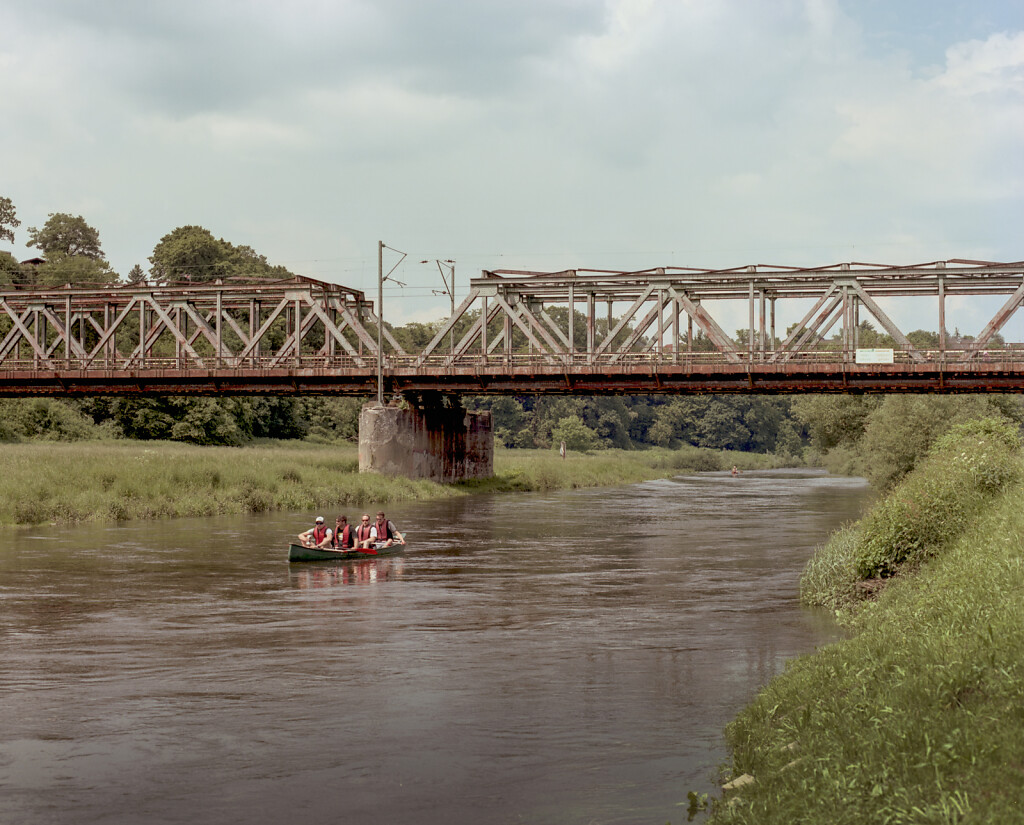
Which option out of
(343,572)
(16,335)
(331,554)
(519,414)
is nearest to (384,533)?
(331,554)

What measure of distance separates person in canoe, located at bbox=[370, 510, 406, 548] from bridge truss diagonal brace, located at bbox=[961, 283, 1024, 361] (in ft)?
110

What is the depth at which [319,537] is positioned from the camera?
3141 centimetres

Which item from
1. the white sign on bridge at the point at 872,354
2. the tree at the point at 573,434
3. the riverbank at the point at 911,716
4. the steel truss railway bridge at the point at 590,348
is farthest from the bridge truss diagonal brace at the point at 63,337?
the tree at the point at 573,434

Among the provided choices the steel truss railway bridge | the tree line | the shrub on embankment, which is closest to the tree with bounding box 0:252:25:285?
the tree line

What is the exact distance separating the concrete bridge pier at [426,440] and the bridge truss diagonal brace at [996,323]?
30.5 m

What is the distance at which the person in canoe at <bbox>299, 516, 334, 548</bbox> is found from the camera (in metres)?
30.5

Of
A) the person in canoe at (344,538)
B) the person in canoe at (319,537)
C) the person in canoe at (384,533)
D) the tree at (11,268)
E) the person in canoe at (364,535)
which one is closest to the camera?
the person in canoe at (319,537)

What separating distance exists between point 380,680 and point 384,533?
1719 cm

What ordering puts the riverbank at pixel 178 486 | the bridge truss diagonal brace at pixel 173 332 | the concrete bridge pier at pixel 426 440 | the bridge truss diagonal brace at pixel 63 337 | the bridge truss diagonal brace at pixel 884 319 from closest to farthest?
the riverbank at pixel 178 486
the bridge truss diagonal brace at pixel 884 319
the concrete bridge pier at pixel 426 440
the bridge truss diagonal brace at pixel 173 332
the bridge truss diagonal brace at pixel 63 337

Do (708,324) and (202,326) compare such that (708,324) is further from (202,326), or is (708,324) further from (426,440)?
(202,326)

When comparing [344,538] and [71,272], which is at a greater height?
[71,272]

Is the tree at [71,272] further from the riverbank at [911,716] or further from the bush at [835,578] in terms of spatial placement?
the riverbank at [911,716]

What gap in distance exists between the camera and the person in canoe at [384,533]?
31.5m

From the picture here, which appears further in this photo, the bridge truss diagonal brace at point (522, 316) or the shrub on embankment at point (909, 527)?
the bridge truss diagonal brace at point (522, 316)
